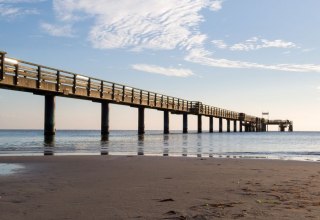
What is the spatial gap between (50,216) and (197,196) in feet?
5.76

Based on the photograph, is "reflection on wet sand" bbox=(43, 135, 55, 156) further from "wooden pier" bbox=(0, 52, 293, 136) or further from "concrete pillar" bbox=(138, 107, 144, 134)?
"concrete pillar" bbox=(138, 107, 144, 134)

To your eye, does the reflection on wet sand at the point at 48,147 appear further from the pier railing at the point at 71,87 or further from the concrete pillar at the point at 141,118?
the concrete pillar at the point at 141,118

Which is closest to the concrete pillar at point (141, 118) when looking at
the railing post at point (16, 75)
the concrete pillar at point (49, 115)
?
the concrete pillar at point (49, 115)

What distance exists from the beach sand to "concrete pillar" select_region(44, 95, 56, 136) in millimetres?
19749

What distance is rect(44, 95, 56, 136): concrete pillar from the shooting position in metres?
26.1

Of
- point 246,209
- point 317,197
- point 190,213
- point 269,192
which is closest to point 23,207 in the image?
point 190,213

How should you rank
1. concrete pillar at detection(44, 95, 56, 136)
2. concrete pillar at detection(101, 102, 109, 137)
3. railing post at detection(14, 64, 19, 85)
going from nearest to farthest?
railing post at detection(14, 64, 19, 85), concrete pillar at detection(44, 95, 56, 136), concrete pillar at detection(101, 102, 109, 137)

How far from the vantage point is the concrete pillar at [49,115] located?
2608 centimetres

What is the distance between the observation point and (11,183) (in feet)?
18.2

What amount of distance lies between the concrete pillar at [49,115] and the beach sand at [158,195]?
19.7m

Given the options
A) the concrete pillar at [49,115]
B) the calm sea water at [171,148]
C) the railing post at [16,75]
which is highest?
the railing post at [16,75]

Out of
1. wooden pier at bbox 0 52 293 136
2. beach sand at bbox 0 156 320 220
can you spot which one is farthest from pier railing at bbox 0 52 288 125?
beach sand at bbox 0 156 320 220

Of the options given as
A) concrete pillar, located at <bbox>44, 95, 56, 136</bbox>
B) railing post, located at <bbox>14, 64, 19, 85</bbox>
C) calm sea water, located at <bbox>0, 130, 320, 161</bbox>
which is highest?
railing post, located at <bbox>14, 64, 19, 85</bbox>

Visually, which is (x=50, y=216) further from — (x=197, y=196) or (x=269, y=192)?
(x=269, y=192)
